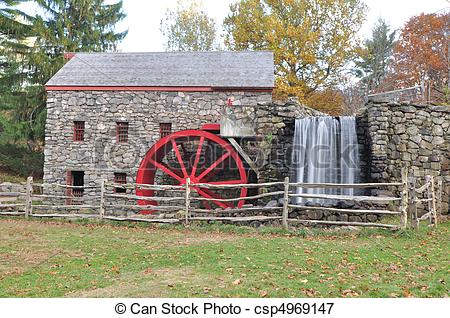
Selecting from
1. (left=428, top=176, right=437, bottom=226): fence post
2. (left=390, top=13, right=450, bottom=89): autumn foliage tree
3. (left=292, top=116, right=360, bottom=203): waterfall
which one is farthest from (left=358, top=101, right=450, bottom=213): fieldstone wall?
(left=390, top=13, right=450, bottom=89): autumn foliage tree

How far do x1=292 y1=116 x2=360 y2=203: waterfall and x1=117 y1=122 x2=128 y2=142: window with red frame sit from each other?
6.14 meters

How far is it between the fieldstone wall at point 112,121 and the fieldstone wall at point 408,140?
4.20 m

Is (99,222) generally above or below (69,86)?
below

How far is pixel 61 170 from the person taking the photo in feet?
48.7

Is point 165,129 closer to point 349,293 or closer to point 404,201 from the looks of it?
point 404,201

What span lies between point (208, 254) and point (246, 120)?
248 inches

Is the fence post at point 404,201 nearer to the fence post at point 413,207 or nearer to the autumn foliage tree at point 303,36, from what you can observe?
the fence post at point 413,207

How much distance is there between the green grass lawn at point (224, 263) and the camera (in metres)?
4.81

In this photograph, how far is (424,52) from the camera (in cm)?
2267

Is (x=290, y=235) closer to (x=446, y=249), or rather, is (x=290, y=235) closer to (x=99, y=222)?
(x=446, y=249)

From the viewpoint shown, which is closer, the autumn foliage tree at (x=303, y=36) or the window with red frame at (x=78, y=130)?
the window with red frame at (x=78, y=130)

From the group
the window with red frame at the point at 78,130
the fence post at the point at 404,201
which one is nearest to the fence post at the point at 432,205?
the fence post at the point at 404,201

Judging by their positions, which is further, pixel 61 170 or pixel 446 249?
pixel 61 170

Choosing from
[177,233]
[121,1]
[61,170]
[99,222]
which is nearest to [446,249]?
[177,233]
